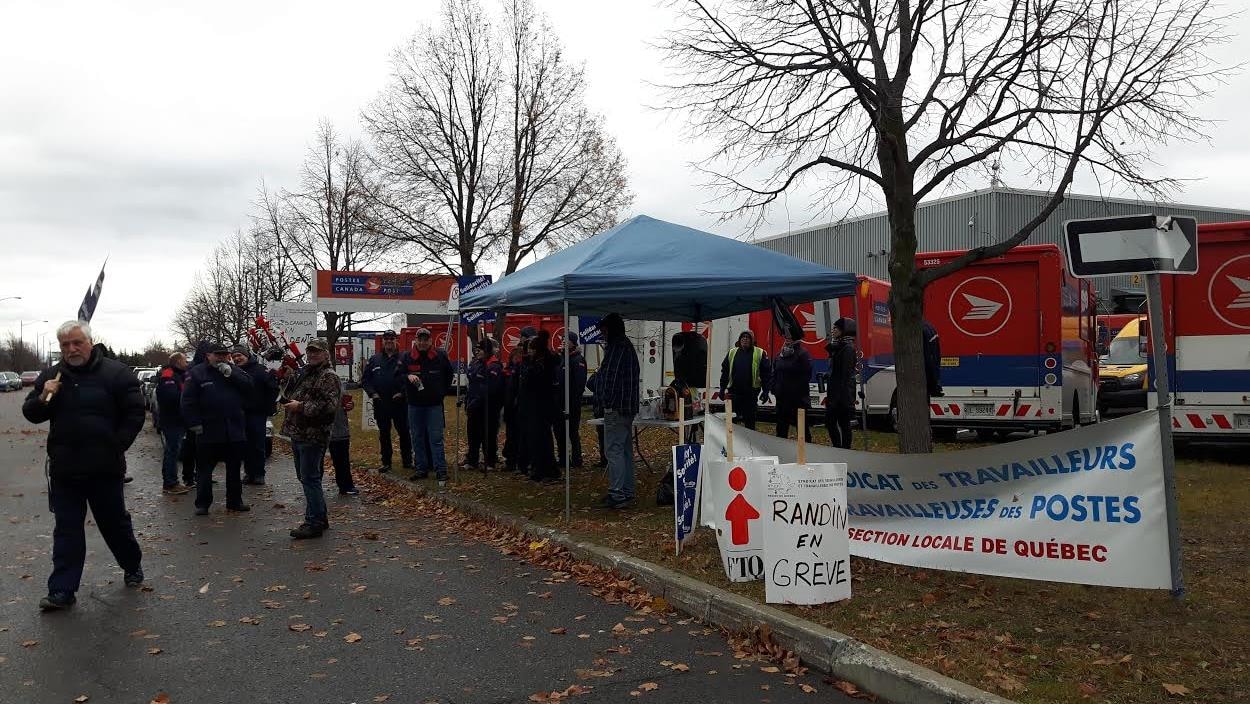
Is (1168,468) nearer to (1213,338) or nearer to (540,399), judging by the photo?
(540,399)

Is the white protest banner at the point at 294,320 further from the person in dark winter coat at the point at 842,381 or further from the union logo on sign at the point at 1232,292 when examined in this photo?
the union logo on sign at the point at 1232,292

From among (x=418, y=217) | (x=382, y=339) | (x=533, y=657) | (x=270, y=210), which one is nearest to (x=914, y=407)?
(x=533, y=657)

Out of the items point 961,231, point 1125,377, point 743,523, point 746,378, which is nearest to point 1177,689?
point 743,523

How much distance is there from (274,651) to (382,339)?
8543mm

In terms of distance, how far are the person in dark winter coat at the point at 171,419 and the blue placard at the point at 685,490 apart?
8.27m

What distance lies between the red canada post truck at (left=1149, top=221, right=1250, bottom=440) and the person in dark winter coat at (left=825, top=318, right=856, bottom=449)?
157 inches

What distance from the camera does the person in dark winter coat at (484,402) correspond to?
13.8 metres

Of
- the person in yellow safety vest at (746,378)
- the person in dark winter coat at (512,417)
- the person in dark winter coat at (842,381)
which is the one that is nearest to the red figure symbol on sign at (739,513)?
the person in dark winter coat at (842,381)

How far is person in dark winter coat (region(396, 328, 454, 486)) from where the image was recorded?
12477 mm

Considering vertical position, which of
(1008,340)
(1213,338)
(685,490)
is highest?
(1008,340)

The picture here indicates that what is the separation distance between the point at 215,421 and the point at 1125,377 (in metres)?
17.0

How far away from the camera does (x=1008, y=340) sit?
15023mm

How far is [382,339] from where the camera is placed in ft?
45.4

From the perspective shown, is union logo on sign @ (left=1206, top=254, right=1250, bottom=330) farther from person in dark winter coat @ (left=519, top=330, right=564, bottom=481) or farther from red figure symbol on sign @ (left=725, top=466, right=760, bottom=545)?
red figure symbol on sign @ (left=725, top=466, right=760, bottom=545)
